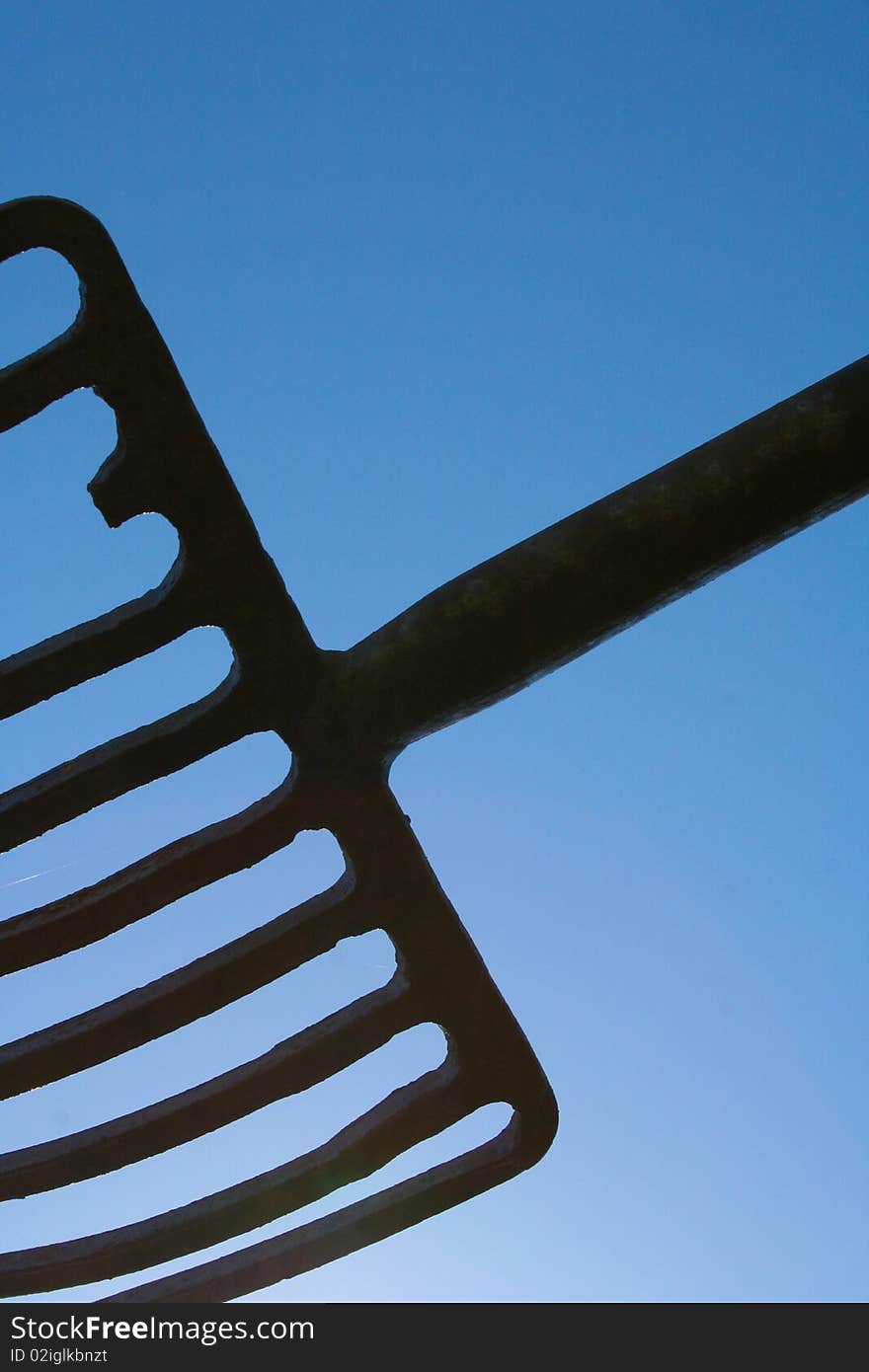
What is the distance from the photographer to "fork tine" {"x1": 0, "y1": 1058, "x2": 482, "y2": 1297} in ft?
8.98

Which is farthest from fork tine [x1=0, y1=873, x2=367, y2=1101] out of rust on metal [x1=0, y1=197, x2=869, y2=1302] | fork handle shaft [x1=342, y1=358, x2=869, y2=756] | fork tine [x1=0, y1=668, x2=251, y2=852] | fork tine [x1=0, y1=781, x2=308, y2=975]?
fork handle shaft [x1=342, y1=358, x2=869, y2=756]

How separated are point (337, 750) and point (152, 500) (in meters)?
0.66

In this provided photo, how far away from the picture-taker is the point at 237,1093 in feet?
8.59

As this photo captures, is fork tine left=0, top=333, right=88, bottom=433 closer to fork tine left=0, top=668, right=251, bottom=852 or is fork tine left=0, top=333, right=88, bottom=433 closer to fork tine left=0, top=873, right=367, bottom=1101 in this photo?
fork tine left=0, top=668, right=251, bottom=852

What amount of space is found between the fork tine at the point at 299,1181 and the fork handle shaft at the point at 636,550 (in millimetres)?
1082

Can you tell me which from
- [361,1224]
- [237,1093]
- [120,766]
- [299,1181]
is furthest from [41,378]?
[361,1224]

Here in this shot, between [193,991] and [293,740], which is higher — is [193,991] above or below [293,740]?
below

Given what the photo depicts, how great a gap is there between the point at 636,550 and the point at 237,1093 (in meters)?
1.56

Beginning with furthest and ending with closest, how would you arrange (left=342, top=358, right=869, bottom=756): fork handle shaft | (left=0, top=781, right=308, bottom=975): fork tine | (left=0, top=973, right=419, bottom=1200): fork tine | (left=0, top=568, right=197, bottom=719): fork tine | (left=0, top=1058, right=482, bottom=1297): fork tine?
(left=0, top=1058, right=482, bottom=1297): fork tine → (left=0, top=973, right=419, bottom=1200): fork tine → (left=0, top=781, right=308, bottom=975): fork tine → (left=0, top=568, right=197, bottom=719): fork tine → (left=342, top=358, right=869, bottom=756): fork handle shaft

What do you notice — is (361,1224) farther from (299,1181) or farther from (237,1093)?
(237,1093)

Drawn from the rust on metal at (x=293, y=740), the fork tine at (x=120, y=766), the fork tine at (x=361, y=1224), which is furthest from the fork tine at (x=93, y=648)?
the fork tine at (x=361, y=1224)

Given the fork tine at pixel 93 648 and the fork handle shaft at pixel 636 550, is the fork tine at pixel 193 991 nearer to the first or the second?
the fork handle shaft at pixel 636 550
